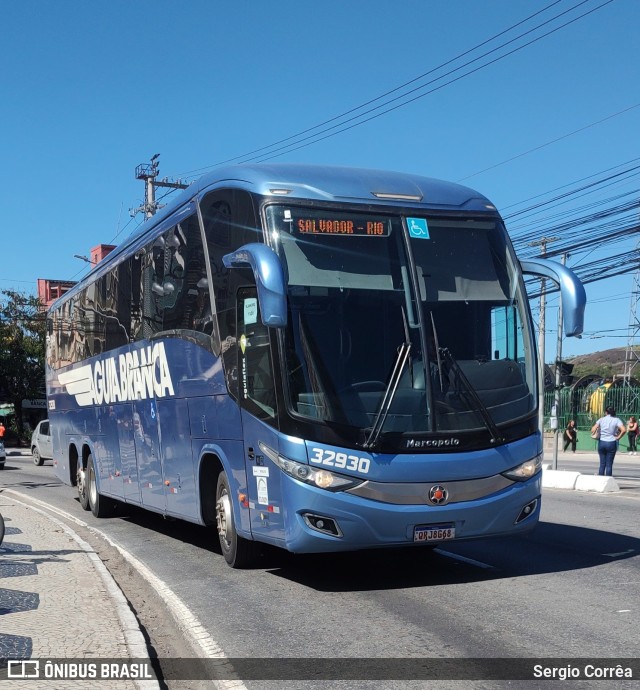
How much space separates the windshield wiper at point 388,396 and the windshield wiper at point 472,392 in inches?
13.5

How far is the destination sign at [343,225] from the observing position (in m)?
8.30

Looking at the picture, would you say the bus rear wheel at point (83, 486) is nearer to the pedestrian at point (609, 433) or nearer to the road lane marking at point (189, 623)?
the road lane marking at point (189, 623)

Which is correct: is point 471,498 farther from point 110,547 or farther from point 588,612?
point 110,547

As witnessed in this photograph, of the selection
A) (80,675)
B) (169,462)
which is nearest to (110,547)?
(169,462)

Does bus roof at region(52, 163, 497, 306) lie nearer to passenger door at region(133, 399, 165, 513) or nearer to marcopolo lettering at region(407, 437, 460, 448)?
marcopolo lettering at region(407, 437, 460, 448)

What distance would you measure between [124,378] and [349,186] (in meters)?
6.11

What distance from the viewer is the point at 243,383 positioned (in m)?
8.60

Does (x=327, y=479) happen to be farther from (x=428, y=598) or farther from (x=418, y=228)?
(x=418, y=228)

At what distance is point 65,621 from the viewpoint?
7000 millimetres

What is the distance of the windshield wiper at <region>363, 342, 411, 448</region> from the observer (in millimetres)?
7684

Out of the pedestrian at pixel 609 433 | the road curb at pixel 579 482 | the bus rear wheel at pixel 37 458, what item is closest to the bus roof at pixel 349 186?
the road curb at pixel 579 482

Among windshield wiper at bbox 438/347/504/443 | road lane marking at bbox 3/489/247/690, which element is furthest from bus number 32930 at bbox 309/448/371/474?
road lane marking at bbox 3/489/247/690

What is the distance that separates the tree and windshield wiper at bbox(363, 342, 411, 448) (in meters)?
50.4

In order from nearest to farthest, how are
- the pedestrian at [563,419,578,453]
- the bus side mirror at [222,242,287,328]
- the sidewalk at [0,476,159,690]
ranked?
the sidewalk at [0,476,159,690] → the bus side mirror at [222,242,287,328] → the pedestrian at [563,419,578,453]
